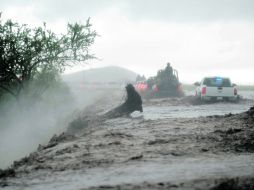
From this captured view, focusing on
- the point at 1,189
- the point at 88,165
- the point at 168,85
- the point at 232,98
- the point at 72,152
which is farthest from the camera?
the point at 168,85

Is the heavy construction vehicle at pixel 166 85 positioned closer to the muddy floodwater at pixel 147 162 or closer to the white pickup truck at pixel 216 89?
the white pickup truck at pixel 216 89

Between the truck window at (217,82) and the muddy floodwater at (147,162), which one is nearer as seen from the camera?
the muddy floodwater at (147,162)

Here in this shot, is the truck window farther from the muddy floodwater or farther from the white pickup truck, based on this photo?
the muddy floodwater

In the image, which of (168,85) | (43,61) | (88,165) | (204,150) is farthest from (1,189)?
(168,85)

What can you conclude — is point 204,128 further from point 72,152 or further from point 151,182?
point 151,182

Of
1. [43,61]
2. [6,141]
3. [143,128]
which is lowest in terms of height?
[6,141]

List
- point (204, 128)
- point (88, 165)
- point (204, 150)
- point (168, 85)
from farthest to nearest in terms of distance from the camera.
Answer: point (168, 85)
point (204, 128)
point (204, 150)
point (88, 165)

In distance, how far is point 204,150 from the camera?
9.30 m

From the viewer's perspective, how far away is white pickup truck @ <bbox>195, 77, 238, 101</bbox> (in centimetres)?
2742

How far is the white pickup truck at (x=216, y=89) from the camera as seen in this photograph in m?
27.4

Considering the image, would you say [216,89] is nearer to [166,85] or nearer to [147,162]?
[166,85]

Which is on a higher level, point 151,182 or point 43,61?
point 43,61

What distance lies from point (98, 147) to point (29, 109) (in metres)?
18.2

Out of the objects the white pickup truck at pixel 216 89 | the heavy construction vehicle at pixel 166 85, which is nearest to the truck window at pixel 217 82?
the white pickup truck at pixel 216 89
